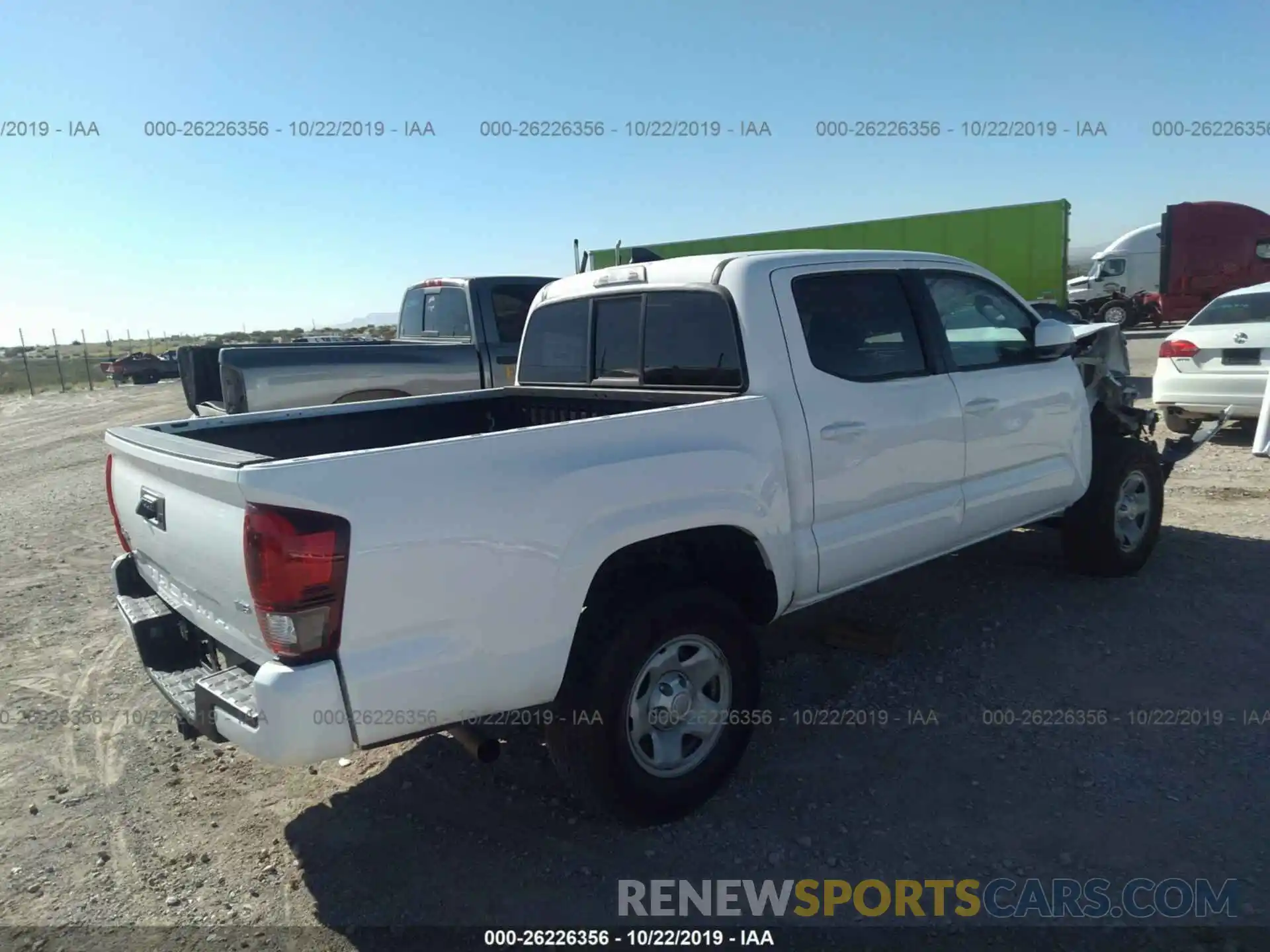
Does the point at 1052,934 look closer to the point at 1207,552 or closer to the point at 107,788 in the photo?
the point at 107,788

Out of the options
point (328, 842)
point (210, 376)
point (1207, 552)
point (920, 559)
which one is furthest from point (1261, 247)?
point (328, 842)

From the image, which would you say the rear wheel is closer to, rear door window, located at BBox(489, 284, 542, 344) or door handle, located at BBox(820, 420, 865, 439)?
rear door window, located at BBox(489, 284, 542, 344)

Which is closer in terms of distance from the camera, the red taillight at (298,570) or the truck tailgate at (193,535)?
the red taillight at (298,570)

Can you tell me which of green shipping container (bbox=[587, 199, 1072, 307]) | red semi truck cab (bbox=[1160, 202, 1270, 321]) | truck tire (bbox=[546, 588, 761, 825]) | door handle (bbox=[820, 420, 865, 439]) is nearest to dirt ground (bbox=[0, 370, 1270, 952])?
truck tire (bbox=[546, 588, 761, 825])

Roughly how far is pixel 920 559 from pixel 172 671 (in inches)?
124

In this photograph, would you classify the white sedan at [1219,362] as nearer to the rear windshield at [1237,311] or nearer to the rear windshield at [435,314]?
the rear windshield at [1237,311]

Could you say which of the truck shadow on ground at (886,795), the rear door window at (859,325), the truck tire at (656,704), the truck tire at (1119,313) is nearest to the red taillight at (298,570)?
the truck tire at (656,704)

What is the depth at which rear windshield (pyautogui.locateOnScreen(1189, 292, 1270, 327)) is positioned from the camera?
333 inches

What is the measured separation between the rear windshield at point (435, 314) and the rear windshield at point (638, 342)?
3.96 m

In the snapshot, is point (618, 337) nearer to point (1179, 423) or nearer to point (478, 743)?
point (478, 743)

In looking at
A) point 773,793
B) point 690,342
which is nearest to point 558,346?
point 690,342

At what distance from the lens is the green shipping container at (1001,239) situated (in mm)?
15016

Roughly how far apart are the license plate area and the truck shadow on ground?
467cm

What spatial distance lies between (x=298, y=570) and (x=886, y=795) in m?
2.28
